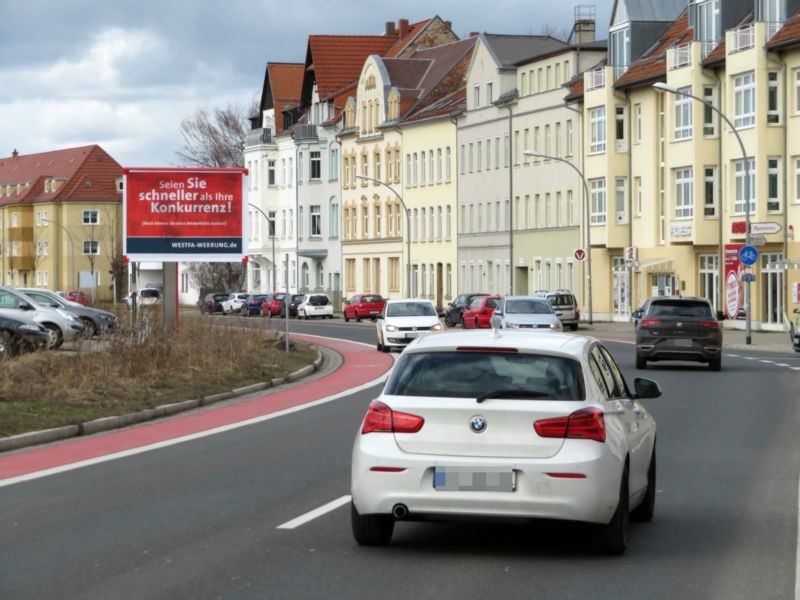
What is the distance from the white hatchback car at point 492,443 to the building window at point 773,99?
169 ft

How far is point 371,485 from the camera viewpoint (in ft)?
33.5

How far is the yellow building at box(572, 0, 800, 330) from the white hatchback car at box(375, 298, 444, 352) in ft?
31.1

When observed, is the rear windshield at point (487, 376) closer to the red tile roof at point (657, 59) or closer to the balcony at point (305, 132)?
the red tile roof at point (657, 59)

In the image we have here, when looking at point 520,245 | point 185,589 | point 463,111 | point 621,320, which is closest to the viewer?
point 185,589

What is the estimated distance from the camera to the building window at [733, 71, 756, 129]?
60.7 m

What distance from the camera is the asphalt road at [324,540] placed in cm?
921

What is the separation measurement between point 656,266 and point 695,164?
5876 millimetres

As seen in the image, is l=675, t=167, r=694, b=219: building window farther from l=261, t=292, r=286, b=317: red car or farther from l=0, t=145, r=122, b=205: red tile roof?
l=0, t=145, r=122, b=205: red tile roof

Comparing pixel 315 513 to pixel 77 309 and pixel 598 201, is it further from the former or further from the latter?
pixel 598 201

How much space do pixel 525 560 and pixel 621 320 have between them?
2516 inches

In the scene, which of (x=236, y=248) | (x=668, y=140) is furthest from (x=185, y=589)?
(x=668, y=140)

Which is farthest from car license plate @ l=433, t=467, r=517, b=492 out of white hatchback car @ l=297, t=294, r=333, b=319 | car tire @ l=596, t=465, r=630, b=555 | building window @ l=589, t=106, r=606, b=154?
white hatchback car @ l=297, t=294, r=333, b=319

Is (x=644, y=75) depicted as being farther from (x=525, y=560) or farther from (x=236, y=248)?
(x=525, y=560)

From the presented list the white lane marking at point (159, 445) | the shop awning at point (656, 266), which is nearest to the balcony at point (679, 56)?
the shop awning at point (656, 266)
